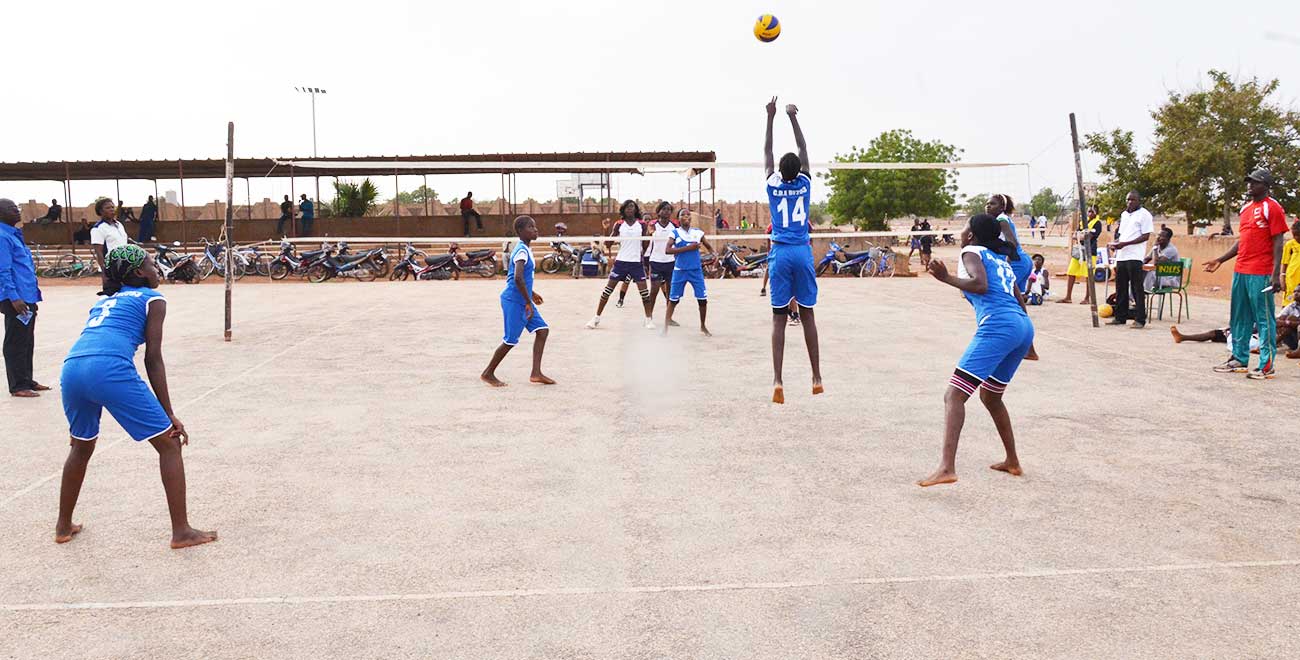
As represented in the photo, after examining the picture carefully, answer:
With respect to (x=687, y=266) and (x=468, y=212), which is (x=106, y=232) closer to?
(x=687, y=266)

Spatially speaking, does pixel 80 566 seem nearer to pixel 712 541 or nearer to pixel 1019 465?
pixel 712 541

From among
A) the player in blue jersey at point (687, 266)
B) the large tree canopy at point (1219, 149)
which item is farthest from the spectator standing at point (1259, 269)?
the large tree canopy at point (1219, 149)

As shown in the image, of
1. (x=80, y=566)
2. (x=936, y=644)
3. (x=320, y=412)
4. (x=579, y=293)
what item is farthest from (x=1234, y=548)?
(x=579, y=293)

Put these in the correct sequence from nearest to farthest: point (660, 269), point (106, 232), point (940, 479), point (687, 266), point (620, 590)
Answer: point (620, 590)
point (940, 479)
point (106, 232)
point (687, 266)
point (660, 269)

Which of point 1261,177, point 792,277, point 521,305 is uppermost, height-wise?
point 1261,177

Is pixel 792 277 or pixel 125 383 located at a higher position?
pixel 792 277

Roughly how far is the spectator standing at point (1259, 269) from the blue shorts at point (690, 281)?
19.8 feet

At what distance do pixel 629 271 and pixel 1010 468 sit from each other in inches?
319

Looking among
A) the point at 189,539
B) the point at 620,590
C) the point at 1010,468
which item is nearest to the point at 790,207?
the point at 1010,468

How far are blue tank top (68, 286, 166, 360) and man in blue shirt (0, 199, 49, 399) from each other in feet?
15.6

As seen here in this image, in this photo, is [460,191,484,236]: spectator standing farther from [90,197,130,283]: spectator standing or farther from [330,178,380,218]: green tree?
[90,197,130,283]: spectator standing

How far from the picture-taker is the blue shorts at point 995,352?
5.46m

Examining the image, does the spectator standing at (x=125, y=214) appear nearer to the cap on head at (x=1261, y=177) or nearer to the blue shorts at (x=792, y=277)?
the blue shorts at (x=792, y=277)

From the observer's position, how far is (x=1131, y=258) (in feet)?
43.2
